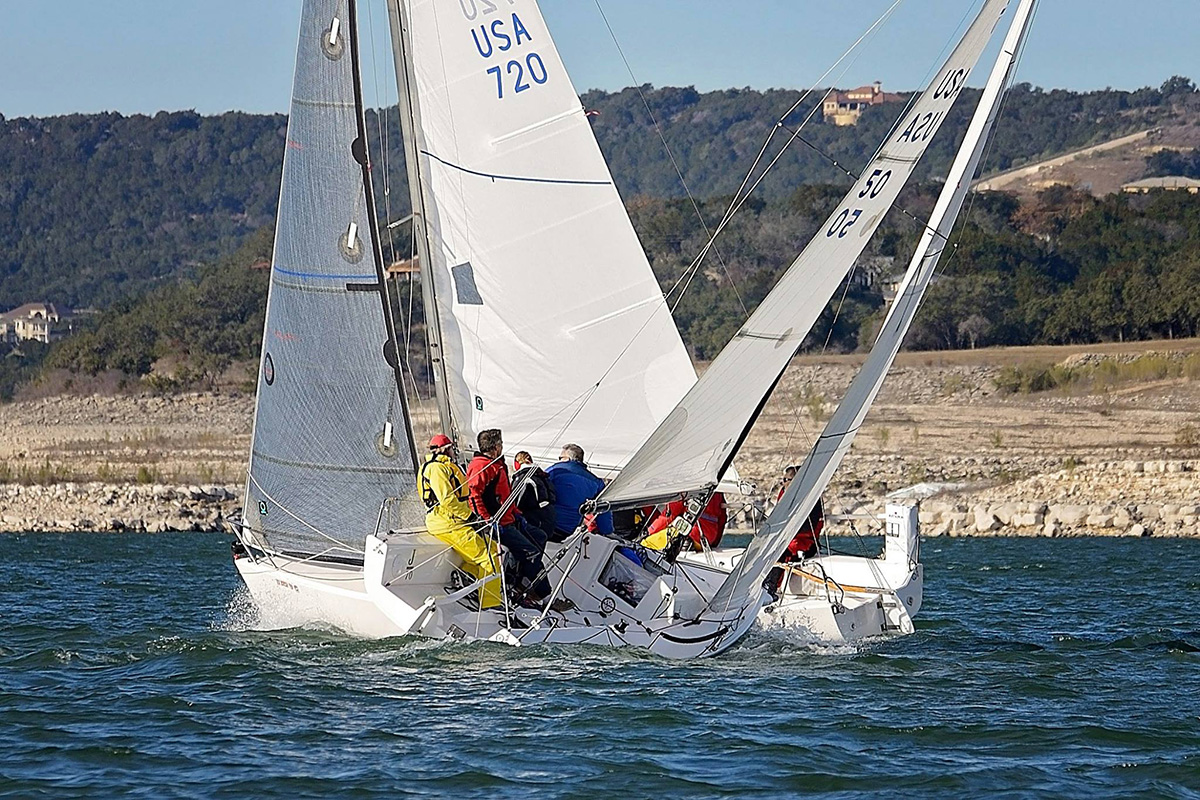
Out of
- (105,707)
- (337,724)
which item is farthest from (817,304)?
(105,707)

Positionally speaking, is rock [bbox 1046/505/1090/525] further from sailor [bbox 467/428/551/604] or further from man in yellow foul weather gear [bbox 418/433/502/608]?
man in yellow foul weather gear [bbox 418/433/502/608]

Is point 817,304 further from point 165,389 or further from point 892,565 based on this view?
point 165,389

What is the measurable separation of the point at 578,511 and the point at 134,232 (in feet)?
364

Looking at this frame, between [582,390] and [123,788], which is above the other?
[582,390]

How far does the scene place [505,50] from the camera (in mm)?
15094

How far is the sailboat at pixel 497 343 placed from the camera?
12.6 meters

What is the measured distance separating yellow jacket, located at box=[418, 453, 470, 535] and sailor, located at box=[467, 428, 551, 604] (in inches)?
2.8

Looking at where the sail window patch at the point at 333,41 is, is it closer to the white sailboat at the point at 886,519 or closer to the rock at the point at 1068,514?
the white sailboat at the point at 886,519

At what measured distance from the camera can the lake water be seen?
30.4ft

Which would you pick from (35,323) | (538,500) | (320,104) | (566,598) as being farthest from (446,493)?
(35,323)

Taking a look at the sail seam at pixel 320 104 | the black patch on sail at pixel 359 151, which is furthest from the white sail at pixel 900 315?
the sail seam at pixel 320 104

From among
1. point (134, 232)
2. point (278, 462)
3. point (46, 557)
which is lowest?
point (46, 557)

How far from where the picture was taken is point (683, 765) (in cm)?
955

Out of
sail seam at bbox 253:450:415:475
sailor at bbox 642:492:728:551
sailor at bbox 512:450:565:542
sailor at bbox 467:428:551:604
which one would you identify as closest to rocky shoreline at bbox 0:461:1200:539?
sailor at bbox 642:492:728:551
